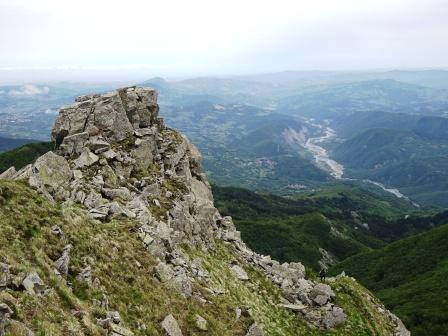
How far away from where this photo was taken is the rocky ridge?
141 feet

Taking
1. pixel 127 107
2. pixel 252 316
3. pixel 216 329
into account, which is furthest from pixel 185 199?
pixel 216 329

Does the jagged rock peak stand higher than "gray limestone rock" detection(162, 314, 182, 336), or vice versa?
the jagged rock peak

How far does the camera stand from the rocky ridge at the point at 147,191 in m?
42.9

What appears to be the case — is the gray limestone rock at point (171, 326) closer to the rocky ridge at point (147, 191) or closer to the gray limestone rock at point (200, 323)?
the rocky ridge at point (147, 191)

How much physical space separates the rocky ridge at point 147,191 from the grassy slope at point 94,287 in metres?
0.98

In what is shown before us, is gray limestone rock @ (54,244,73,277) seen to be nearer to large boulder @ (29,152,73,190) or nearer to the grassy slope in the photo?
the grassy slope

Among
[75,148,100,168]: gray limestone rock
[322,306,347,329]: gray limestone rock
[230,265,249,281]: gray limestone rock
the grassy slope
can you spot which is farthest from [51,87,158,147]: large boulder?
[322,306,347,329]: gray limestone rock

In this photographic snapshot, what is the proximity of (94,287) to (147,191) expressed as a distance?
1047 inches

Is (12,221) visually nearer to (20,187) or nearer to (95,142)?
(20,187)

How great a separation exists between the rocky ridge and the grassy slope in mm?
980

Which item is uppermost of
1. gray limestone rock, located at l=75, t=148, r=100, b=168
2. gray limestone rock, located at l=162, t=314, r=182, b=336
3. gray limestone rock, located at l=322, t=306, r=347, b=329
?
gray limestone rock, located at l=75, t=148, r=100, b=168

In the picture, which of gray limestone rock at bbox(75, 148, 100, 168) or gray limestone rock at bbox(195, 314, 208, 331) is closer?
gray limestone rock at bbox(195, 314, 208, 331)

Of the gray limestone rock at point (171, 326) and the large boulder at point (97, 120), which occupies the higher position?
the large boulder at point (97, 120)

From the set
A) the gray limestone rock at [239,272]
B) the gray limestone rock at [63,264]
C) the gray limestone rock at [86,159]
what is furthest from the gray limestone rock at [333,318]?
the gray limestone rock at [63,264]
